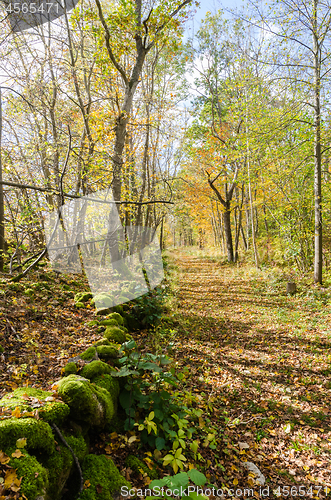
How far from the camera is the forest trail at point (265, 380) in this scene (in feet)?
9.80

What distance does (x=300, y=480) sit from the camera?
279cm

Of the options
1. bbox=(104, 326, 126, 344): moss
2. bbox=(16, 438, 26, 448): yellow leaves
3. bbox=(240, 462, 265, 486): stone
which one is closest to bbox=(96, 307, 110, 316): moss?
bbox=(104, 326, 126, 344): moss

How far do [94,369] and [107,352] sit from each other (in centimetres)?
61

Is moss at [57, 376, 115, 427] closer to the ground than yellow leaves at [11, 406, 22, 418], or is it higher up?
closer to the ground

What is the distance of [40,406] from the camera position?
7.11 ft

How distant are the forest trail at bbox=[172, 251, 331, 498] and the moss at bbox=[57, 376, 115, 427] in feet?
4.67

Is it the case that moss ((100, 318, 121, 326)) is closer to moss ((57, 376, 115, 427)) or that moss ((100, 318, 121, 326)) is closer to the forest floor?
the forest floor

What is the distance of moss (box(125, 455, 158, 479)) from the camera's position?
239 centimetres

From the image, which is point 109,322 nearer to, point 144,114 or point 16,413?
point 16,413

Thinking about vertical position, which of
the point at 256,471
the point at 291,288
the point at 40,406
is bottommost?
the point at 256,471

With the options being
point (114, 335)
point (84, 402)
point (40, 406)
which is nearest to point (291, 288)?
point (114, 335)

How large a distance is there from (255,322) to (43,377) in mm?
5774

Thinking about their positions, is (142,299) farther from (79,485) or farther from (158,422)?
(79,485)

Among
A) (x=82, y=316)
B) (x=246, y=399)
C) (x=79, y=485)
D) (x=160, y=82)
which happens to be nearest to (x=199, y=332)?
(x=246, y=399)
